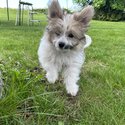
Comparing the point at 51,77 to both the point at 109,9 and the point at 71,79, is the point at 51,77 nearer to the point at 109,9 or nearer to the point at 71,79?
the point at 71,79

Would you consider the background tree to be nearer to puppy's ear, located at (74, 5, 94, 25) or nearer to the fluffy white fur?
puppy's ear, located at (74, 5, 94, 25)

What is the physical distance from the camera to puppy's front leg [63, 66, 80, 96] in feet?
14.5

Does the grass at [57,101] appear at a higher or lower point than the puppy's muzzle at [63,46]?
lower

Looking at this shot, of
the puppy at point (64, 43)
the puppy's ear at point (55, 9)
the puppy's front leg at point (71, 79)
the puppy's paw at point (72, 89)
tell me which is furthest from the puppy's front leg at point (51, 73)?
the puppy's ear at point (55, 9)

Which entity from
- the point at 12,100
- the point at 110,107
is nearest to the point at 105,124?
the point at 110,107

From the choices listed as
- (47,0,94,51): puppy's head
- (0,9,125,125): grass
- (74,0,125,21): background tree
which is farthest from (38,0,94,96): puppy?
(74,0,125,21): background tree

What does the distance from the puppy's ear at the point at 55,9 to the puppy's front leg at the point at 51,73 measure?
67 cm

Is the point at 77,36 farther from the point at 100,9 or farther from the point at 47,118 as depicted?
the point at 100,9

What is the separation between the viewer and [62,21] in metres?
4.72

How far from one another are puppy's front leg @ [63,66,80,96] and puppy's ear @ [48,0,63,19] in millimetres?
709

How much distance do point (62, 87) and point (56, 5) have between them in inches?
41.8

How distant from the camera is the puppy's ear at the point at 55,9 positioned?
15.6 ft

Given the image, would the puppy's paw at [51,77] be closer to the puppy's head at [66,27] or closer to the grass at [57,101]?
the grass at [57,101]

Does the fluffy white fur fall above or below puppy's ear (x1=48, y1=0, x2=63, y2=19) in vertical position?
below
